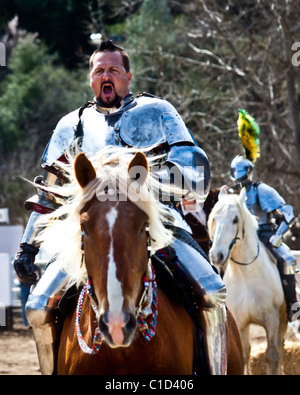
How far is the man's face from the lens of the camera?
410 cm

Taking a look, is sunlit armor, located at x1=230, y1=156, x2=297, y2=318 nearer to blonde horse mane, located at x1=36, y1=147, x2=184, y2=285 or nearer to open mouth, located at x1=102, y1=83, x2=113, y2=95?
open mouth, located at x1=102, y1=83, x2=113, y2=95

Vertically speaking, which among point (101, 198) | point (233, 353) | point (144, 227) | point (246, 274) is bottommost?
point (233, 353)

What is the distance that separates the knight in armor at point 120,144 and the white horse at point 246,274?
10.5 feet

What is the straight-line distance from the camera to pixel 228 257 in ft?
24.0

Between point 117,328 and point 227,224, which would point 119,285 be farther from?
point 227,224

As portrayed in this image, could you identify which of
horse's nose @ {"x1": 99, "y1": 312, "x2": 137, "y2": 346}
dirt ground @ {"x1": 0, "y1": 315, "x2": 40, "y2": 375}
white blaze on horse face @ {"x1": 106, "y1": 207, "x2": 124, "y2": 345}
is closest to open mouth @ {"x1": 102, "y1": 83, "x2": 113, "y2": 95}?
white blaze on horse face @ {"x1": 106, "y1": 207, "x2": 124, "y2": 345}

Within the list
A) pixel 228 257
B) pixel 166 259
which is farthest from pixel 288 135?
pixel 166 259

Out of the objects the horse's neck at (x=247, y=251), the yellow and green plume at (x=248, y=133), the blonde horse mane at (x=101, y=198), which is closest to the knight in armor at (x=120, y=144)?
the blonde horse mane at (x=101, y=198)

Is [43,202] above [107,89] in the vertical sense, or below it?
below

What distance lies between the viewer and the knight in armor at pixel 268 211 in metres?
7.76

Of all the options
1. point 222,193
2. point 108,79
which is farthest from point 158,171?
point 222,193

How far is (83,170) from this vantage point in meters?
3.15

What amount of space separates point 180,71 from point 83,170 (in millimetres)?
11873
